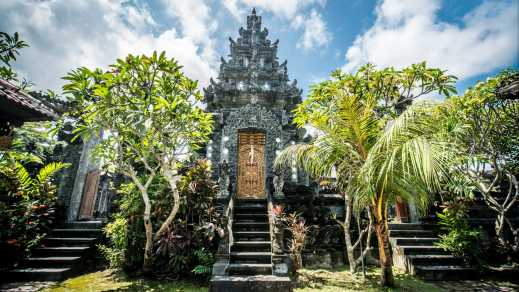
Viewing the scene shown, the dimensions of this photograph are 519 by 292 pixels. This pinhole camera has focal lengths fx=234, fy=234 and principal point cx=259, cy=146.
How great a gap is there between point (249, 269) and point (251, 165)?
15.8 feet

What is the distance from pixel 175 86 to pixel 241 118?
445cm

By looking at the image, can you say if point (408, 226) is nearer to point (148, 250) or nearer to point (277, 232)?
point (277, 232)

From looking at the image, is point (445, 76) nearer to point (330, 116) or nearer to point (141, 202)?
point (330, 116)

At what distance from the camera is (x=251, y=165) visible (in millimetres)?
9383

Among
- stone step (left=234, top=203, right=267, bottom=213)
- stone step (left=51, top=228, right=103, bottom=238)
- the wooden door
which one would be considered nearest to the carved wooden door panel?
stone step (left=234, top=203, right=267, bottom=213)

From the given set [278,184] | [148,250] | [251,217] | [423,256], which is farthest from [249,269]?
[423,256]

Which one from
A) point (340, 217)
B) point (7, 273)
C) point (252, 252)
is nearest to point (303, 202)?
point (340, 217)

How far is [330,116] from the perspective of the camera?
16.1ft

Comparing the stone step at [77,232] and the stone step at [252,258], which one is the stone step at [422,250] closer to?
the stone step at [252,258]

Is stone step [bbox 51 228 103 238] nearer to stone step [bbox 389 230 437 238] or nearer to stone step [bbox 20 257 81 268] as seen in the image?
stone step [bbox 20 257 81 268]

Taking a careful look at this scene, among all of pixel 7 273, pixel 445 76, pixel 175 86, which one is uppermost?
pixel 445 76

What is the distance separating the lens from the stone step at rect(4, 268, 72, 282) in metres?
5.16

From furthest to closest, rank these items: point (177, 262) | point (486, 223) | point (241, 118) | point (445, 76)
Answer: point (241, 118) < point (486, 223) < point (445, 76) < point (177, 262)

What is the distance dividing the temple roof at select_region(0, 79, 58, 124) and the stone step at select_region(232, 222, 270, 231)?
474 centimetres
